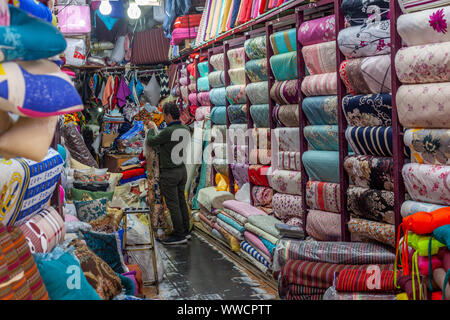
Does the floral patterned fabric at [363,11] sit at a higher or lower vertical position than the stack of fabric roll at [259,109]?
higher

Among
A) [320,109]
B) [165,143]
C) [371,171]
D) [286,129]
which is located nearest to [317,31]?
[320,109]

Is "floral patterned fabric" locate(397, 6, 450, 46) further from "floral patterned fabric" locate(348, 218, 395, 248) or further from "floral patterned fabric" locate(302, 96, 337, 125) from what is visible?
"floral patterned fabric" locate(348, 218, 395, 248)

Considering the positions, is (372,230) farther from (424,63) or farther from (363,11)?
(363,11)

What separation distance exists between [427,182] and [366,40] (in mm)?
1070

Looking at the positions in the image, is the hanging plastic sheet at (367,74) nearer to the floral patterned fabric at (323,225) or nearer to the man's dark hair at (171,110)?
the floral patterned fabric at (323,225)

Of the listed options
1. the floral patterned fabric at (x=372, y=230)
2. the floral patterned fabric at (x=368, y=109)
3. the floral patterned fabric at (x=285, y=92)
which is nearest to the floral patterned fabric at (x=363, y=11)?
the floral patterned fabric at (x=368, y=109)

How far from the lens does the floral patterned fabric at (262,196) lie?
578cm

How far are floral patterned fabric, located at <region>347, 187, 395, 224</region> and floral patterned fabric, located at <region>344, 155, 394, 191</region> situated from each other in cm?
4

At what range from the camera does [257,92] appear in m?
5.70

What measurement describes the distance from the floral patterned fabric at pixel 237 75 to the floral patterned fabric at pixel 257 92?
394 millimetres

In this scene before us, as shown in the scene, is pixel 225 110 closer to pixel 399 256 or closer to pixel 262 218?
pixel 262 218

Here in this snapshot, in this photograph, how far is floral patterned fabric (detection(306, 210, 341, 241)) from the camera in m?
4.32

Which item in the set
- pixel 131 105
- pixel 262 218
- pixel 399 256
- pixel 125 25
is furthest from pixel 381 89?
pixel 125 25

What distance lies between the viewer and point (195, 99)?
843 cm
